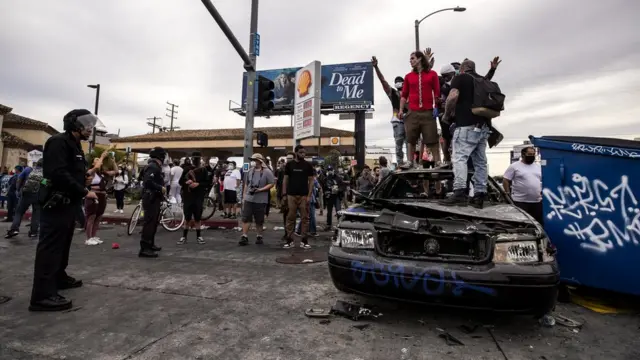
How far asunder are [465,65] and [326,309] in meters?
3.34

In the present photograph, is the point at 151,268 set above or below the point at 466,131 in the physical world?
below

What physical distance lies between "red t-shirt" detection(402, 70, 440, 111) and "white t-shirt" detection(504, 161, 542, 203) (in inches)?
61.1

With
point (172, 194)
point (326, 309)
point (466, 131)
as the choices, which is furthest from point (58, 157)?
point (172, 194)

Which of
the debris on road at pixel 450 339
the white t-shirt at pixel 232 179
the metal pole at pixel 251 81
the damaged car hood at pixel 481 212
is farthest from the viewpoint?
the metal pole at pixel 251 81

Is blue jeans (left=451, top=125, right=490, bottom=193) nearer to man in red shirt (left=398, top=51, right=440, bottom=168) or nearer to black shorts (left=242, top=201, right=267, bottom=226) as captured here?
man in red shirt (left=398, top=51, right=440, bottom=168)

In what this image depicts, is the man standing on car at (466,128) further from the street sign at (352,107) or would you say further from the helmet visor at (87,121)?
the street sign at (352,107)

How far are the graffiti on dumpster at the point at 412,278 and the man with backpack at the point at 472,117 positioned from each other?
1.55 metres

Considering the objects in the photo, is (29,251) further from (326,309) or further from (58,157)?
(326,309)

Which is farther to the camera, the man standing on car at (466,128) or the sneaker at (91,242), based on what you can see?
the sneaker at (91,242)

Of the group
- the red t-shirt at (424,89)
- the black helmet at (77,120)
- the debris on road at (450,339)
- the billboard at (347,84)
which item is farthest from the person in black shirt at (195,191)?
the billboard at (347,84)

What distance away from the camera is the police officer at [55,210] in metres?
3.13

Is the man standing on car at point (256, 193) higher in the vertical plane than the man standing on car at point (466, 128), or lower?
lower

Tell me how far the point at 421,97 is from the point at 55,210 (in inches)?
191

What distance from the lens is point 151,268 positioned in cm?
470
